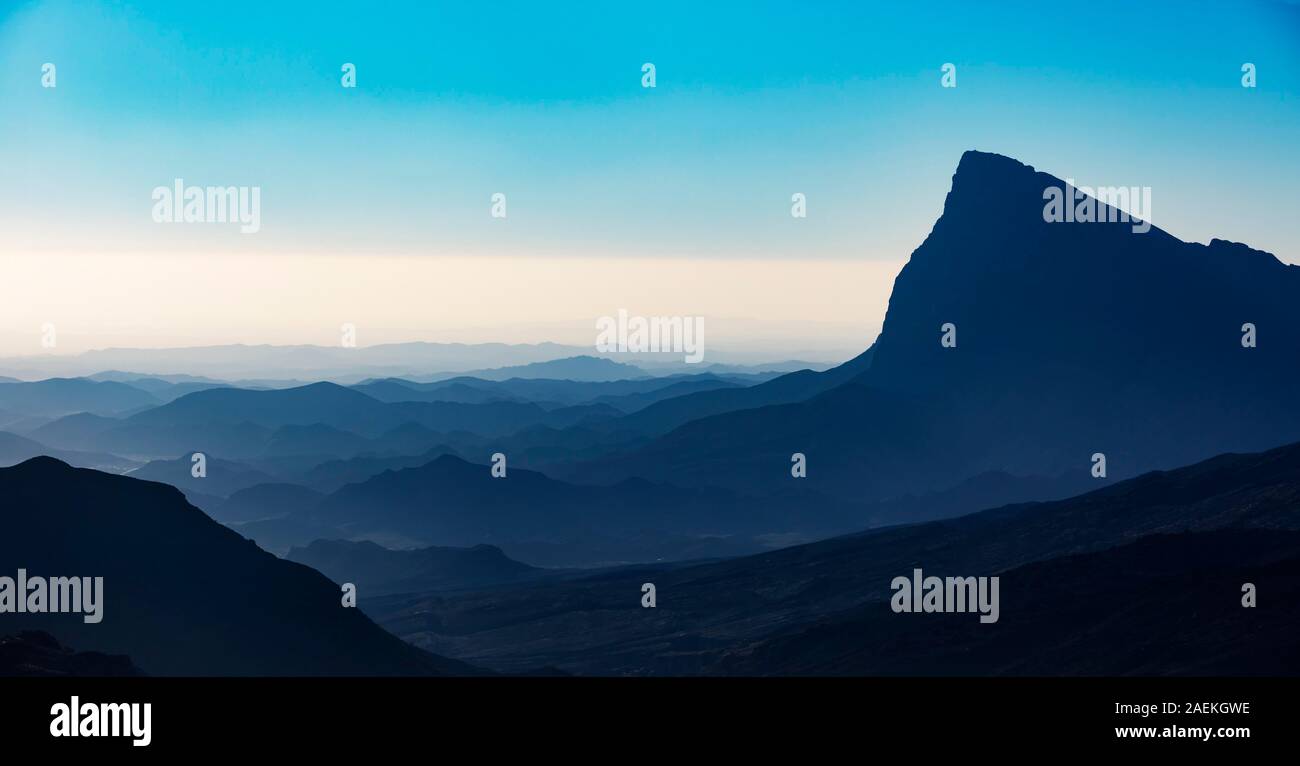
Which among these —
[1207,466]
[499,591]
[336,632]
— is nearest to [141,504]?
[336,632]

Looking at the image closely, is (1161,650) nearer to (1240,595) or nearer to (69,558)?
(1240,595)

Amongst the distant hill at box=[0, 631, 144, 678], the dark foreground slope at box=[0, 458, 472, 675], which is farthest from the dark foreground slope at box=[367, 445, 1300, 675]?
the distant hill at box=[0, 631, 144, 678]

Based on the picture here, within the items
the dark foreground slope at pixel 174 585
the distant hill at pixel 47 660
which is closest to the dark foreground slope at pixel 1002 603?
the dark foreground slope at pixel 174 585

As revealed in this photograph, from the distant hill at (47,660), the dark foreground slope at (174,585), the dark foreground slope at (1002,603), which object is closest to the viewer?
the distant hill at (47,660)

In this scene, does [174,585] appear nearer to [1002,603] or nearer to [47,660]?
[47,660]

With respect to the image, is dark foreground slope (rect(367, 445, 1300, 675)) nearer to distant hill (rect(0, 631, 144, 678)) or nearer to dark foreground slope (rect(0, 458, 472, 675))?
dark foreground slope (rect(0, 458, 472, 675))

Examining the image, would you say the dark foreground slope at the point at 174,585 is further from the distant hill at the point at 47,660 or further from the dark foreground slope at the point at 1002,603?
the dark foreground slope at the point at 1002,603
